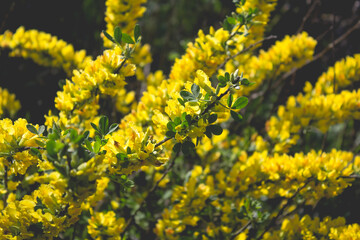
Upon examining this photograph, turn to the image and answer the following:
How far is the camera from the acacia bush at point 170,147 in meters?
0.75

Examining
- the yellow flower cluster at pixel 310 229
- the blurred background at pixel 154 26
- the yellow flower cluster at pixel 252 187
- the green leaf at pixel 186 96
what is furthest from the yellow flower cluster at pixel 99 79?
the blurred background at pixel 154 26

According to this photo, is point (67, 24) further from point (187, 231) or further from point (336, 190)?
point (336, 190)

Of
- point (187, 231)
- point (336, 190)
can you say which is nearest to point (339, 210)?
point (336, 190)

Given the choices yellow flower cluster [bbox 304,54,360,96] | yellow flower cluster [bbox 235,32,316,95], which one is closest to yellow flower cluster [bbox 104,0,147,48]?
yellow flower cluster [bbox 235,32,316,95]

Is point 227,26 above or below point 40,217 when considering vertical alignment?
above

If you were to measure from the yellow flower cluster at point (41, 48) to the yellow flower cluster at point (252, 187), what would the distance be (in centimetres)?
92

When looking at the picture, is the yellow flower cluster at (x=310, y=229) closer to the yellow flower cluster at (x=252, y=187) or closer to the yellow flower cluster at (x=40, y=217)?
the yellow flower cluster at (x=252, y=187)

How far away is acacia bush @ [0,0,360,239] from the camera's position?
29.4 inches

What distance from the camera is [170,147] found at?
2.94 feet

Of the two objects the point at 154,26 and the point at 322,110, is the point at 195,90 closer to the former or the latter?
the point at 322,110

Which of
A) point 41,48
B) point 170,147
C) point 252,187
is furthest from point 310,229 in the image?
point 41,48

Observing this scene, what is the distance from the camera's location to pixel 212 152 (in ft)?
5.52

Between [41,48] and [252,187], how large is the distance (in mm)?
1344

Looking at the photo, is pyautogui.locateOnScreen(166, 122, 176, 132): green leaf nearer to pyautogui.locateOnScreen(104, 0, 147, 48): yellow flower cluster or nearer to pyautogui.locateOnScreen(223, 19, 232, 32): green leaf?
pyautogui.locateOnScreen(223, 19, 232, 32): green leaf
